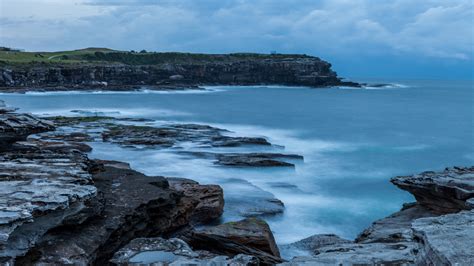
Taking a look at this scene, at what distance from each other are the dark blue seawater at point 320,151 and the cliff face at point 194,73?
17.8m

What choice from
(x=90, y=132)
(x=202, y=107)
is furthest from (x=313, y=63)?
(x=90, y=132)

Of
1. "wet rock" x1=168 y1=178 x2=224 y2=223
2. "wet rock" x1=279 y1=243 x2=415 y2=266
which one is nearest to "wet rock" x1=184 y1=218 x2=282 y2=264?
"wet rock" x1=279 y1=243 x2=415 y2=266

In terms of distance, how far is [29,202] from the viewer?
31.1 ft

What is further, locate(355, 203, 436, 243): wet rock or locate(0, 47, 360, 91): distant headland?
locate(0, 47, 360, 91): distant headland

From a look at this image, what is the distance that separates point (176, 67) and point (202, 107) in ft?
164

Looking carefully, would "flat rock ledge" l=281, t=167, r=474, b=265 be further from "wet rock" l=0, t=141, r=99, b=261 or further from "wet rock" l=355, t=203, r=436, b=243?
"wet rock" l=0, t=141, r=99, b=261

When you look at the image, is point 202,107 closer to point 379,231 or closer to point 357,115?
point 357,115

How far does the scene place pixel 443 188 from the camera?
44.4ft

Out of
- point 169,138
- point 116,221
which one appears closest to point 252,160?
point 169,138

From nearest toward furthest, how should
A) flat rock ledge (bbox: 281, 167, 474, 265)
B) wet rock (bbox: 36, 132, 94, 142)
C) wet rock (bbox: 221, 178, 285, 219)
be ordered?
flat rock ledge (bbox: 281, 167, 474, 265)
wet rock (bbox: 221, 178, 285, 219)
wet rock (bbox: 36, 132, 94, 142)

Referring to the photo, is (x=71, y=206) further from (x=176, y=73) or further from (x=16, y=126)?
(x=176, y=73)

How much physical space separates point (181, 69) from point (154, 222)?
343ft

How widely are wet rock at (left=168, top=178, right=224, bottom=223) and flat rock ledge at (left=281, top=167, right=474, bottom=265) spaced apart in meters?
2.97

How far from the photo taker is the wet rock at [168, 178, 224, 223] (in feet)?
53.0
